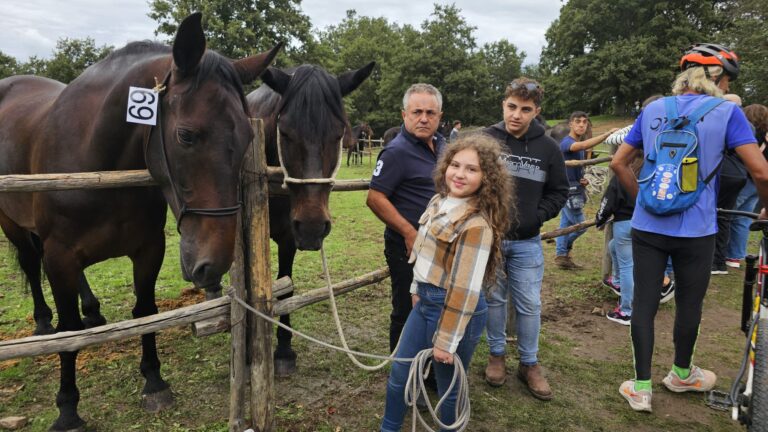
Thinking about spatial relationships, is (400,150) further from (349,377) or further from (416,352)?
(349,377)

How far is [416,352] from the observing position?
7.32 ft

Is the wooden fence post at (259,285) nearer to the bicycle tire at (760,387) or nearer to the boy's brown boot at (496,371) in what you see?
the boy's brown boot at (496,371)

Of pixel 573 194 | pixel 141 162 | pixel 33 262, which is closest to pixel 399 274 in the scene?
pixel 141 162

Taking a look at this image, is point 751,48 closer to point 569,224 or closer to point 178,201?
point 569,224

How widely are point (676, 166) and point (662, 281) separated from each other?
0.74 meters

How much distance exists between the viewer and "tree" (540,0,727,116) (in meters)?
33.7

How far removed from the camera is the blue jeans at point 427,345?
6.95 ft

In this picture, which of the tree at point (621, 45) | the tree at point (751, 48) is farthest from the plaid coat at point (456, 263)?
the tree at point (621, 45)

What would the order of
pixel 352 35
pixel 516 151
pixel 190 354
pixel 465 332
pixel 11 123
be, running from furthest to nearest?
pixel 352 35 < pixel 190 354 < pixel 11 123 < pixel 516 151 < pixel 465 332

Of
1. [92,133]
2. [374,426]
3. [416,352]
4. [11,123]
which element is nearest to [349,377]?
[374,426]

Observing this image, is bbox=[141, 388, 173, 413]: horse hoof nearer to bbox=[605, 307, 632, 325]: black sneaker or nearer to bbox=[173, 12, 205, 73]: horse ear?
bbox=[173, 12, 205, 73]: horse ear

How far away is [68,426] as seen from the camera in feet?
8.46

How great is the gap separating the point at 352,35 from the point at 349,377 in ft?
200

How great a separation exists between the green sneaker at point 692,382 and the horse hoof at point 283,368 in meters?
2.81
